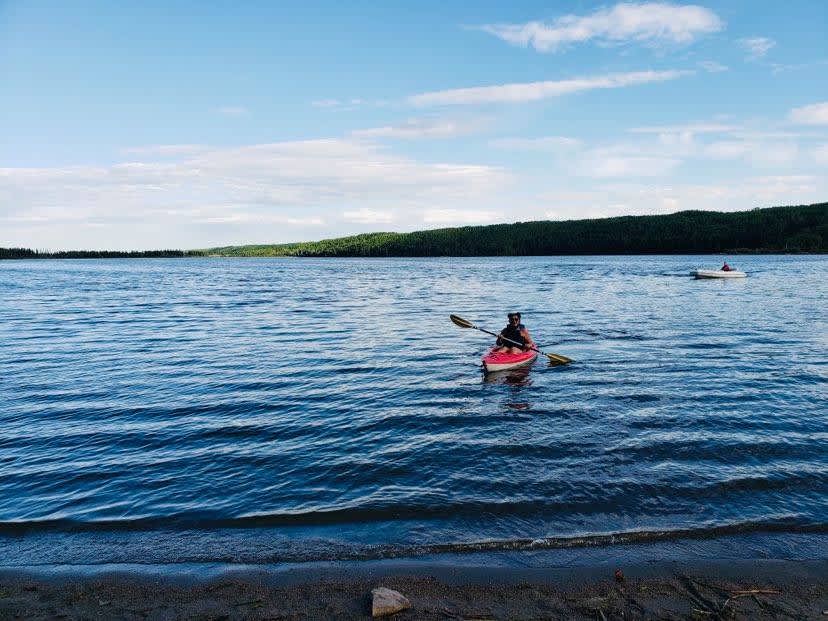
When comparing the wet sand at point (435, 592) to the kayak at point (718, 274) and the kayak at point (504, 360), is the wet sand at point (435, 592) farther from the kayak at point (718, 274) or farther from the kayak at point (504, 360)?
the kayak at point (718, 274)

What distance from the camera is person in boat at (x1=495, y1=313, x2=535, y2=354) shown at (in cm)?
2091

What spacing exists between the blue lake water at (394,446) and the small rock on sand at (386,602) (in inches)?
48.4

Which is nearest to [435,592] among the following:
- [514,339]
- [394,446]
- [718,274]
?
[394,446]

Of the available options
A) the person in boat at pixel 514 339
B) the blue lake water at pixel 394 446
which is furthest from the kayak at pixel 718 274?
the person in boat at pixel 514 339

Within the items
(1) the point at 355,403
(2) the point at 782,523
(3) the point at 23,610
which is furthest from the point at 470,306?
(3) the point at 23,610

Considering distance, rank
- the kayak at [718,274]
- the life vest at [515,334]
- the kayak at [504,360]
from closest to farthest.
Answer: the kayak at [504,360], the life vest at [515,334], the kayak at [718,274]

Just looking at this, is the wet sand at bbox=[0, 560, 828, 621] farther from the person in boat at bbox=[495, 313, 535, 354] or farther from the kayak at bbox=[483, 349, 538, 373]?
the person in boat at bbox=[495, 313, 535, 354]

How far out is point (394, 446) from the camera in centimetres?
1225

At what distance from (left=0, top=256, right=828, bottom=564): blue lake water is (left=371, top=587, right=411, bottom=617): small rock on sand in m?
1.23

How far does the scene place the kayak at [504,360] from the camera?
773 inches

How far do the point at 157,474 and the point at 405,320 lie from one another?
82.4 feet

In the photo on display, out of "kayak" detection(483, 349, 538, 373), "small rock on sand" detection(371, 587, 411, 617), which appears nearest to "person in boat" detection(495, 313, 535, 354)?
"kayak" detection(483, 349, 538, 373)

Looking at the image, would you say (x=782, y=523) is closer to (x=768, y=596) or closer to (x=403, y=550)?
(x=768, y=596)

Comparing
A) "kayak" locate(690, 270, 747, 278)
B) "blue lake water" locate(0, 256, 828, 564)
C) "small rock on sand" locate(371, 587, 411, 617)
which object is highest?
"kayak" locate(690, 270, 747, 278)
